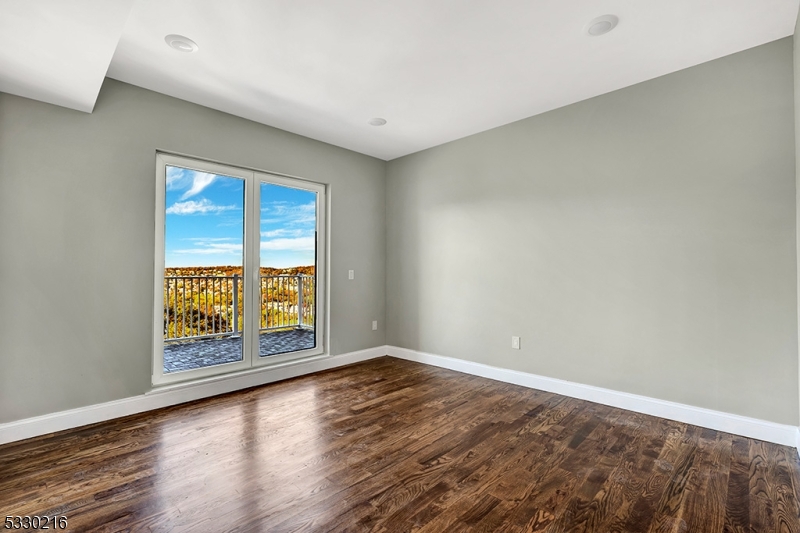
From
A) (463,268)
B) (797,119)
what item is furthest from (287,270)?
(797,119)

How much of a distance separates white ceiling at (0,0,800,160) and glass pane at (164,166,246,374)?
83 centimetres

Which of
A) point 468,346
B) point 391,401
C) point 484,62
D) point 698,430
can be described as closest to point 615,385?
point 698,430

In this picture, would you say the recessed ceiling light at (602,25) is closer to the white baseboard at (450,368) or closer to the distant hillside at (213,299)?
the white baseboard at (450,368)

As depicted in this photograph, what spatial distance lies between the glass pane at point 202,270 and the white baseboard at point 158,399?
0.21 meters

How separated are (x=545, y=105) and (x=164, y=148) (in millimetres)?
3431

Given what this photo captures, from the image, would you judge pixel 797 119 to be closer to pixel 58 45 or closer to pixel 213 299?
pixel 58 45

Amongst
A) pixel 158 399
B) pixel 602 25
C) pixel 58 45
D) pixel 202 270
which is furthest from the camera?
pixel 202 270

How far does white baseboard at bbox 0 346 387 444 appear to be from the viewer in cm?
256

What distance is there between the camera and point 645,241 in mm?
3008

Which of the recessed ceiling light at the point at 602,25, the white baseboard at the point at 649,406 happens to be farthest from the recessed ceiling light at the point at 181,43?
the white baseboard at the point at 649,406

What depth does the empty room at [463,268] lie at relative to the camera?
6.43 ft

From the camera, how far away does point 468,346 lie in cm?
421

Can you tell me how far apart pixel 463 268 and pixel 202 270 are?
8.93 feet

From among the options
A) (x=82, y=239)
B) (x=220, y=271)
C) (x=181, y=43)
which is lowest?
(x=220, y=271)
